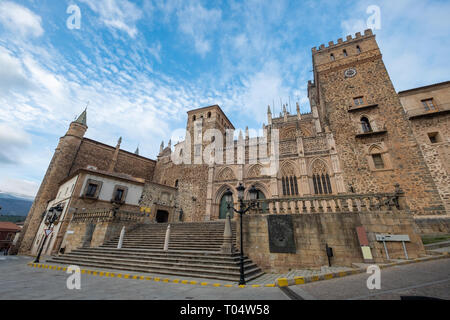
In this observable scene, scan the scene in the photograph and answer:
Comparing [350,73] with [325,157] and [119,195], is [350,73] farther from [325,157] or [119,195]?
[119,195]

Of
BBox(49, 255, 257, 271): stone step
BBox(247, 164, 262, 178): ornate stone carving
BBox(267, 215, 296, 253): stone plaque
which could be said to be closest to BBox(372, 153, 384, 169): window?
BBox(247, 164, 262, 178): ornate stone carving

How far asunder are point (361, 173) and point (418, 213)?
426 centimetres

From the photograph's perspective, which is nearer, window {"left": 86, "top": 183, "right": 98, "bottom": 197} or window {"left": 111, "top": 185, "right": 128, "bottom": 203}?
window {"left": 86, "top": 183, "right": 98, "bottom": 197}

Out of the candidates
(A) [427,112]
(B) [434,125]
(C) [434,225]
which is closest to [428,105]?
(A) [427,112]

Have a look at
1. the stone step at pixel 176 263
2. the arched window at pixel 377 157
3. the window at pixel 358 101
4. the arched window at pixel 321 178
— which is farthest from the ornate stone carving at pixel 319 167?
the stone step at pixel 176 263

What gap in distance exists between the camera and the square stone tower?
13.9m

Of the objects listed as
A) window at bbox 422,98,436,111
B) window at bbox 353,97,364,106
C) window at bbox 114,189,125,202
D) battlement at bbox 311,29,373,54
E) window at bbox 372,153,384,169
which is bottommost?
window at bbox 114,189,125,202

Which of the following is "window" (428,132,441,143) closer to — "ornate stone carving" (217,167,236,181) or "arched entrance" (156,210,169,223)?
"ornate stone carving" (217,167,236,181)

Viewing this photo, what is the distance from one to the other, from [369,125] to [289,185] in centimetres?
908

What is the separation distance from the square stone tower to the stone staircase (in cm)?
1305

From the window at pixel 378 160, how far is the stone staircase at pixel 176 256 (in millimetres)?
13773

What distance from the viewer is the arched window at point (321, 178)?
17.4 metres

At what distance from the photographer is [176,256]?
8641 mm

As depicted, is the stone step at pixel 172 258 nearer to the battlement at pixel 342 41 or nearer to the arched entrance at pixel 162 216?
the arched entrance at pixel 162 216
